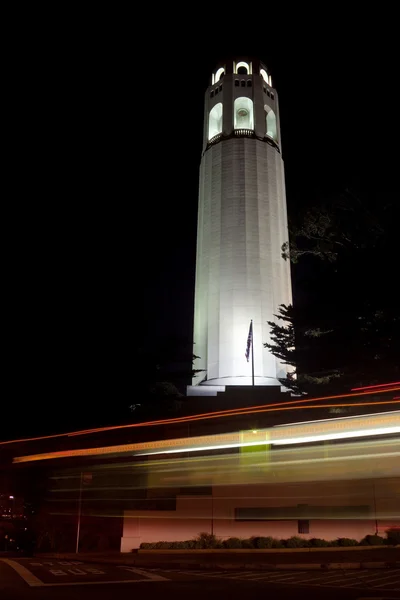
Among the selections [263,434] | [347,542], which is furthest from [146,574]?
[347,542]

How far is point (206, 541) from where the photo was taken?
13625 mm

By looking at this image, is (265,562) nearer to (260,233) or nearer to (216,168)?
(260,233)

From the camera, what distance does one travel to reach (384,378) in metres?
20.2

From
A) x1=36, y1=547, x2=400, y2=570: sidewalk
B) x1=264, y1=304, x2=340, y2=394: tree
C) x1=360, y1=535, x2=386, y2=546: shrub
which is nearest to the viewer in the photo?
x1=36, y1=547, x2=400, y2=570: sidewalk

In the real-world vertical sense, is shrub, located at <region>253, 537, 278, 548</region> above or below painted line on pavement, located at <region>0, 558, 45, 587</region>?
above

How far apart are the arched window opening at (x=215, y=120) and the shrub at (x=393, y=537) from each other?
44.0 metres

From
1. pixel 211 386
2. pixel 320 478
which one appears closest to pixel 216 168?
pixel 211 386

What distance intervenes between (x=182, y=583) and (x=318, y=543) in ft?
18.9

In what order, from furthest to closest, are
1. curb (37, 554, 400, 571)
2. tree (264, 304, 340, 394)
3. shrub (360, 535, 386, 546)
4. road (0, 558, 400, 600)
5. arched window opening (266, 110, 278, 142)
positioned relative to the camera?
arched window opening (266, 110, 278, 142)
tree (264, 304, 340, 394)
shrub (360, 535, 386, 546)
curb (37, 554, 400, 571)
road (0, 558, 400, 600)

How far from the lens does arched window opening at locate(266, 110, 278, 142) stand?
51.8 meters

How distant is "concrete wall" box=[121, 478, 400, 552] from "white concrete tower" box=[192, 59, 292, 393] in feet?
92.2

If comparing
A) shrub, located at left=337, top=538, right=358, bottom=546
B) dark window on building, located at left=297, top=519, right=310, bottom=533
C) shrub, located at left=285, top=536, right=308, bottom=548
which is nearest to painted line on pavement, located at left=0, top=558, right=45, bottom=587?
shrub, located at left=285, top=536, right=308, bottom=548

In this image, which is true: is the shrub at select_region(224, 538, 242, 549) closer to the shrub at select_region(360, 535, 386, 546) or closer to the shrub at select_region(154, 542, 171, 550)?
the shrub at select_region(154, 542, 171, 550)

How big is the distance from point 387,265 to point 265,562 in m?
10.2
